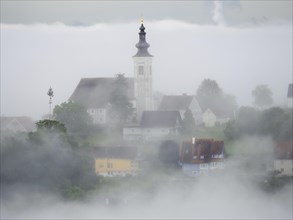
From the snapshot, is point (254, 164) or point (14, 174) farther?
point (254, 164)

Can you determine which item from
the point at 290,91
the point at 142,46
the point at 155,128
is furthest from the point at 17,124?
the point at 290,91

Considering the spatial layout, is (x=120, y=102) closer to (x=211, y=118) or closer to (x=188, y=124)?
(x=188, y=124)

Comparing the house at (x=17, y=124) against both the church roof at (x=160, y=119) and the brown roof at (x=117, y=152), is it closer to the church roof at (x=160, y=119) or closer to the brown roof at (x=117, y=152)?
the brown roof at (x=117, y=152)

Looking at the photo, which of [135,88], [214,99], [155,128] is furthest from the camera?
[135,88]

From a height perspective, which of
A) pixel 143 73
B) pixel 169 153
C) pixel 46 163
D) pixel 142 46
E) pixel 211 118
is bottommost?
pixel 46 163

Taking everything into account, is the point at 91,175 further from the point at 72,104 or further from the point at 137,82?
the point at 137,82

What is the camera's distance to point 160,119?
15719mm

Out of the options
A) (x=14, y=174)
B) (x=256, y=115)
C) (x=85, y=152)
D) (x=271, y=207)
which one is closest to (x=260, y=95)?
(x=256, y=115)

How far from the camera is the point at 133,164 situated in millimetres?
14938

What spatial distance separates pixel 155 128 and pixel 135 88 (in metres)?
1.09

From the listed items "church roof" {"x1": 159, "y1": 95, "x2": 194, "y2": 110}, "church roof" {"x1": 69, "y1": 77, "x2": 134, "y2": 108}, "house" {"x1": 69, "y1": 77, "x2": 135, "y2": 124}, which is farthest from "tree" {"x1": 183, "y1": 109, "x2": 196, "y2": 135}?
"church roof" {"x1": 69, "y1": 77, "x2": 134, "y2": 108}

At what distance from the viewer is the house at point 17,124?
14.7m

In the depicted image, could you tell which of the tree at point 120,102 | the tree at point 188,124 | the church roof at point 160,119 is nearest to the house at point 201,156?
the tree at point 188,124

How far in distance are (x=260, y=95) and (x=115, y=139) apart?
1881mm
